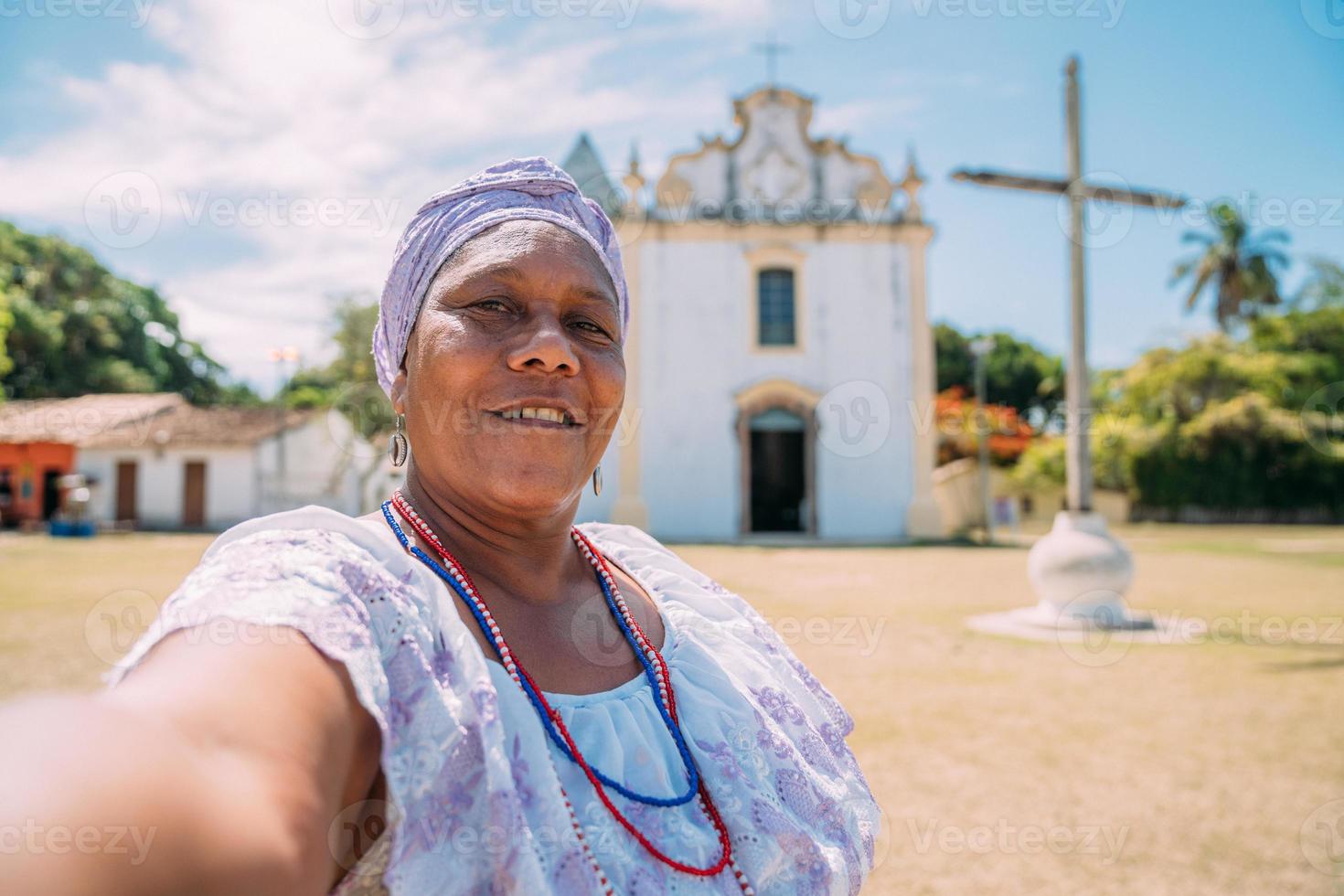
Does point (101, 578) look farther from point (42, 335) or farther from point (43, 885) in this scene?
point (42, 335)

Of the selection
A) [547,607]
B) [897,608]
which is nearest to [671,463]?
[897,608]

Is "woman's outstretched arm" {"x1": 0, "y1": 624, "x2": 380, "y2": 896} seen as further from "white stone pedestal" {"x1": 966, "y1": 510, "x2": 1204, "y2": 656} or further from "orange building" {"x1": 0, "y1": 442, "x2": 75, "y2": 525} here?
"orange building" {"x1": 0, "y1": 442, "x2": 75, "y2": 525}

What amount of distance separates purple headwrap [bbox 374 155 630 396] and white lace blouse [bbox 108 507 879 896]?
0.45 metres

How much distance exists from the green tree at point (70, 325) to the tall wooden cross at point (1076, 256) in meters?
32.8

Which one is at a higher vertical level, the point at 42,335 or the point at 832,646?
the point at 42,335

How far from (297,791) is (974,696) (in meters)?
5.27

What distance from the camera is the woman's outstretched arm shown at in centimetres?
58

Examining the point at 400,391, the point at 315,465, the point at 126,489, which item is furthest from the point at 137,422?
the point at 400,391

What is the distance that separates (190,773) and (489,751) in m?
0.33

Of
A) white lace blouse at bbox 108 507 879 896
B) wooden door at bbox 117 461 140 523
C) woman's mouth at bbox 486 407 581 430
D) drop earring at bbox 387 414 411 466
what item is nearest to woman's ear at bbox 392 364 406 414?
drop earring at bbox 387 414 411 466

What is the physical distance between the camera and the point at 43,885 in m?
0.57

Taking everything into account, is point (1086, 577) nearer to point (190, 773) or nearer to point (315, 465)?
point (190, 773)

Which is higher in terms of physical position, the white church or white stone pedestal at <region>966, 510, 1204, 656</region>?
the white church

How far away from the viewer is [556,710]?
1.12 meters
